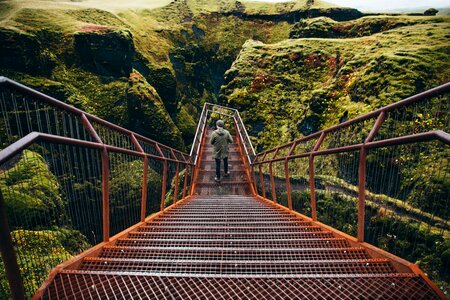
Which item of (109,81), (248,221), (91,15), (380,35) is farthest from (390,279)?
(91,15)

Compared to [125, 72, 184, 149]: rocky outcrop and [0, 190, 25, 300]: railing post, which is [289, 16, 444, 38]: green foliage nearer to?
[125, 72, 184, 149]: rocky outcrop

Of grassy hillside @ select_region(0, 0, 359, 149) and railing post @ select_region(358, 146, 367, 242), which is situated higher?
grassy hillside @ select_region(0, 0, 359, 149)

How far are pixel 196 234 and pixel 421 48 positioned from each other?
1087 cm

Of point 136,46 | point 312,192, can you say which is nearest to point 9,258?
point 312,192

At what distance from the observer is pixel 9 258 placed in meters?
1.28

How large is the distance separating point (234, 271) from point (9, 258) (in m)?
1.41

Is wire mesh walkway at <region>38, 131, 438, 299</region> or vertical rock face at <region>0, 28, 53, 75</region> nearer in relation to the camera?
wire mesh walkway at <region>38, 131, 438, 299</region>

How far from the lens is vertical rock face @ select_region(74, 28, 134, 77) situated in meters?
20.2

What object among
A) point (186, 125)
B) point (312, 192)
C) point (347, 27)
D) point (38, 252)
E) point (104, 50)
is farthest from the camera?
point (186, 125)

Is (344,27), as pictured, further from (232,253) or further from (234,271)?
(234,271)

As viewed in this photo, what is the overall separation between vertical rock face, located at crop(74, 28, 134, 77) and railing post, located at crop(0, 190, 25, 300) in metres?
22.5

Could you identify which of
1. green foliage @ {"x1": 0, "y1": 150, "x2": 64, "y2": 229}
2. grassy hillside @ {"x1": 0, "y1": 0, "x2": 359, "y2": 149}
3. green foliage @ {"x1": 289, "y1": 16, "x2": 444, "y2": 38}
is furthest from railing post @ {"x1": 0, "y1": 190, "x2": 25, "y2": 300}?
green foliage @ {"x1": 289, "y1": 16, "x2": 444, "y2": 38}

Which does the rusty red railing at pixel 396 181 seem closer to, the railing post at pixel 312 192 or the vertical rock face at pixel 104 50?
the railing post at pixel 312 192

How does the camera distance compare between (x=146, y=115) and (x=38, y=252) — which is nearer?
(x=38, y=252)
